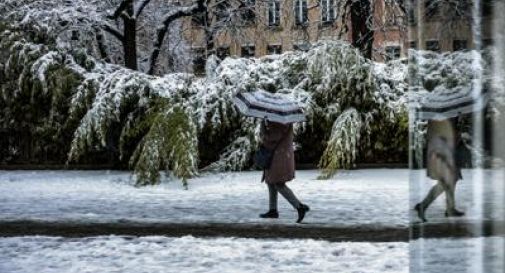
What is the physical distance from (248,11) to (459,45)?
939 inches

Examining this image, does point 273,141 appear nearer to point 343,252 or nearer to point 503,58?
point 343,252

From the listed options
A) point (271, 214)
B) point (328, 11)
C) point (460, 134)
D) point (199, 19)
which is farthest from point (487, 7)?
point (328, 11)

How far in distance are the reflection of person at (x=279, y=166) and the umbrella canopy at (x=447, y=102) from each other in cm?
856

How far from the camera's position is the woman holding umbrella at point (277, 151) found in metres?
10.2

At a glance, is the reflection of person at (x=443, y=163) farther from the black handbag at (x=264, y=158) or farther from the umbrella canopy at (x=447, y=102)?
the black handbag at (x=264, y=158)

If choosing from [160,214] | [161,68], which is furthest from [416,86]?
[161,68]

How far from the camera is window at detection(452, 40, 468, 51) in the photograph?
136 centimetres

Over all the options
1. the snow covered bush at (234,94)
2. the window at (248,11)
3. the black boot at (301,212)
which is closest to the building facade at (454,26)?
the black boot at (301,212)

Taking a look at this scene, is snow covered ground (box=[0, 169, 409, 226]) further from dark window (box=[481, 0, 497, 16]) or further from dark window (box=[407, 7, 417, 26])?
dark window (box=[481, 0, 497, 16])

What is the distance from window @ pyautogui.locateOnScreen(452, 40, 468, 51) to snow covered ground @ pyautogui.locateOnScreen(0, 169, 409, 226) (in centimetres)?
844

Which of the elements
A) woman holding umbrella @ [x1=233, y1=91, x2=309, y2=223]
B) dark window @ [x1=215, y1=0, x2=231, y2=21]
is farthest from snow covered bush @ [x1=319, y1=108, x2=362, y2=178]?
dark window @ [x1=215, y1=0, x2=231, y2=21]

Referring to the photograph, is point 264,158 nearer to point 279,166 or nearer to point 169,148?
point 279,166

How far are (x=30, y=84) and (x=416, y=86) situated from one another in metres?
17.0

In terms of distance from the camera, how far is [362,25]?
21.7m
